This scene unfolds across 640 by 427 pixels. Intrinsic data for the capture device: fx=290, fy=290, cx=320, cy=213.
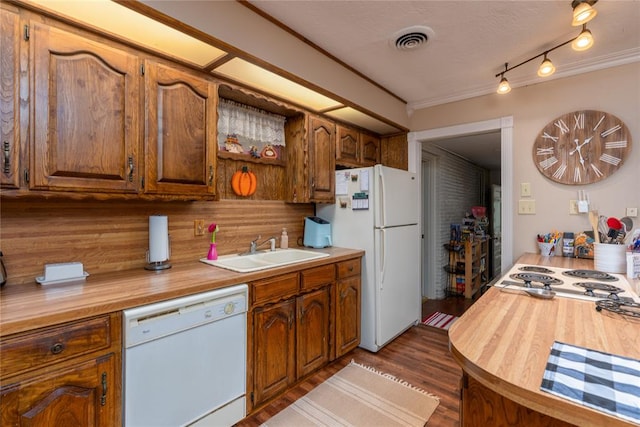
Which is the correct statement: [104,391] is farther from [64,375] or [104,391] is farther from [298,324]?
[298,324]

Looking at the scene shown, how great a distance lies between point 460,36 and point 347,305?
2167 millimetres

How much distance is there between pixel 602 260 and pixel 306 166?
2.14 m

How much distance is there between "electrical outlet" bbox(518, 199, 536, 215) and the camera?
100 inches

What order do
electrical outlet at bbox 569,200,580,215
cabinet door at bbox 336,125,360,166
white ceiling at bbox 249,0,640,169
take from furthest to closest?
cabinet door at bbox 336,125,360,166 < electrical outlet at bbox 569,200,580,215 < white ceiling at bbox 249,0,640,169

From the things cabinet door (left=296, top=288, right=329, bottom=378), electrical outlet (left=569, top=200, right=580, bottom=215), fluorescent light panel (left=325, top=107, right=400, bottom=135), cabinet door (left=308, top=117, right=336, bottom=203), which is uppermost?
fluorescent light panel (left=325, top=107, right=400, bottom=135)

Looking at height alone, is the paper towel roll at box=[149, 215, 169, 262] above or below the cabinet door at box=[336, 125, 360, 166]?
below

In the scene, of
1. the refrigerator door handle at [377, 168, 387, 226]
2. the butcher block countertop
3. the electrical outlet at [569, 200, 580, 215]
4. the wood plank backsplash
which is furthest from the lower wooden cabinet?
the electrical outlet at [569, 200, 580, 215]

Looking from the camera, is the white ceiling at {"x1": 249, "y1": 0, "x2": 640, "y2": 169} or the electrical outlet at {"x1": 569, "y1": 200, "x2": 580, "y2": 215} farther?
the electrical outlet at {"x1": 569, "y1": 200, "x2": 580, "y2": 215}

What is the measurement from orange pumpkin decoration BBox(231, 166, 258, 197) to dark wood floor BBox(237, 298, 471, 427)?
59.1 inches

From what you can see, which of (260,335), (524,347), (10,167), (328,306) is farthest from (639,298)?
(10,167)

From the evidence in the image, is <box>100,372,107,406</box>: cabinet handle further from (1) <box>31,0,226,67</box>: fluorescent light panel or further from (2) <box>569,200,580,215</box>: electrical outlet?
(2) <box>569,200,580,215</box>: electrical outlet

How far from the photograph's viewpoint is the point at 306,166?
2527mm

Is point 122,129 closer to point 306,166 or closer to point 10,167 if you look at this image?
point 10,167

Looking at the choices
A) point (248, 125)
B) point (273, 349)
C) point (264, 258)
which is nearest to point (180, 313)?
point (273, 349)
